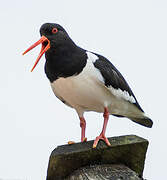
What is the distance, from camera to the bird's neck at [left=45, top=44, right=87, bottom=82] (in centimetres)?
276

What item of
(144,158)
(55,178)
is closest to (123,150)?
(144,158)

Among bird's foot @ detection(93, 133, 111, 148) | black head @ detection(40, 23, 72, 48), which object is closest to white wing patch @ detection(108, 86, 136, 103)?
bird's foot @ detection(93, 133, 111, 148)

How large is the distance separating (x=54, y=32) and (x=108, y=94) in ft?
2.71

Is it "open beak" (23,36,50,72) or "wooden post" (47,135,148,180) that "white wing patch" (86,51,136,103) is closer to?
"open beak" (23,36,50,72)

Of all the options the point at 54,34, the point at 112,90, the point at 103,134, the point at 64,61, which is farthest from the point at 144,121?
the point at 54,34

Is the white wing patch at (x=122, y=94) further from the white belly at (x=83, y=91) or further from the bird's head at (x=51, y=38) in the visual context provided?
the bird's head at (x=51, y=38)

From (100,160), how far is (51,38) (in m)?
1.26

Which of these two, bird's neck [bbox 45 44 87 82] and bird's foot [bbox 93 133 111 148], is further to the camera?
bird's neck [bbox 45 44 87 82]

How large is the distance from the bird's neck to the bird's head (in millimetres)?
48

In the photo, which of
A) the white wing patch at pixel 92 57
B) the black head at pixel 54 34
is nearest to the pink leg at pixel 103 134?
the white wing patch at pixel 92 57

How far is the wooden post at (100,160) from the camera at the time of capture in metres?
2.13

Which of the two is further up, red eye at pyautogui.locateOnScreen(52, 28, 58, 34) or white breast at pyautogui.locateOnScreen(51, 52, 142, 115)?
red eye at pyautogui.locateOnScreen(52, 28, 58, 34)

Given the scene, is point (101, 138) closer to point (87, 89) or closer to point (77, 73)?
point (87, 89)

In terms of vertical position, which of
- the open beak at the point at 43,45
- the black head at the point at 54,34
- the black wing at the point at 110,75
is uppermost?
the black head at the point at 54,34
